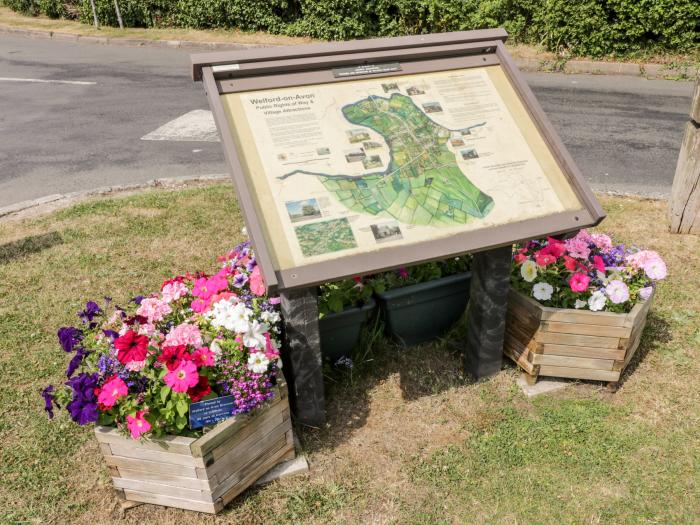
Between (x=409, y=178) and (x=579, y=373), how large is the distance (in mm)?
1625

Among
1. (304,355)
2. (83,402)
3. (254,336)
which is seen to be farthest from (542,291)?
(83,402)

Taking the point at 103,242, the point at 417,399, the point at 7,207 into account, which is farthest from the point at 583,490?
the point at 7,207

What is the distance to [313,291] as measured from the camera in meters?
2.79

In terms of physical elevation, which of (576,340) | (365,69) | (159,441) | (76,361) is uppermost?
(365,69)

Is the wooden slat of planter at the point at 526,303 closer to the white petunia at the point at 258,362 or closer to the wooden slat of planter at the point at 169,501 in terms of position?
the white petunia at the point at 258,362

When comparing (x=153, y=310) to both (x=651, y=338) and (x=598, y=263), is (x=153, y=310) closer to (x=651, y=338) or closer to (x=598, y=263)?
(x=598, y=263)

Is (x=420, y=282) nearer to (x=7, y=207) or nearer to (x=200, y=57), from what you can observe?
(x=200, y=57)

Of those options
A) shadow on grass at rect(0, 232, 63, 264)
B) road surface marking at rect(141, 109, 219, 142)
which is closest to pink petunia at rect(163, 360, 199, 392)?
shadow on grass at rect(0, 232, 63, 264)

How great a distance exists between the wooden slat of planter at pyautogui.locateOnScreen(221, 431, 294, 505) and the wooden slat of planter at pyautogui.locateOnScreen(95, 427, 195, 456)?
324 mm

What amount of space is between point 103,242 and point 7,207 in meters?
1.45

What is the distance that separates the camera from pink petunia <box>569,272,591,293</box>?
327 cm

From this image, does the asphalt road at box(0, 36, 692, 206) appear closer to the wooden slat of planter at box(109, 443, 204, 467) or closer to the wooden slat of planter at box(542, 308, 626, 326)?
the wooden slat of planter at box(542, 308, 626, 326)

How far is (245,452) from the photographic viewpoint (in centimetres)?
278

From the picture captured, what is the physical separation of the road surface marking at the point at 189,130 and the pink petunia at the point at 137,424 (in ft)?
18.0
